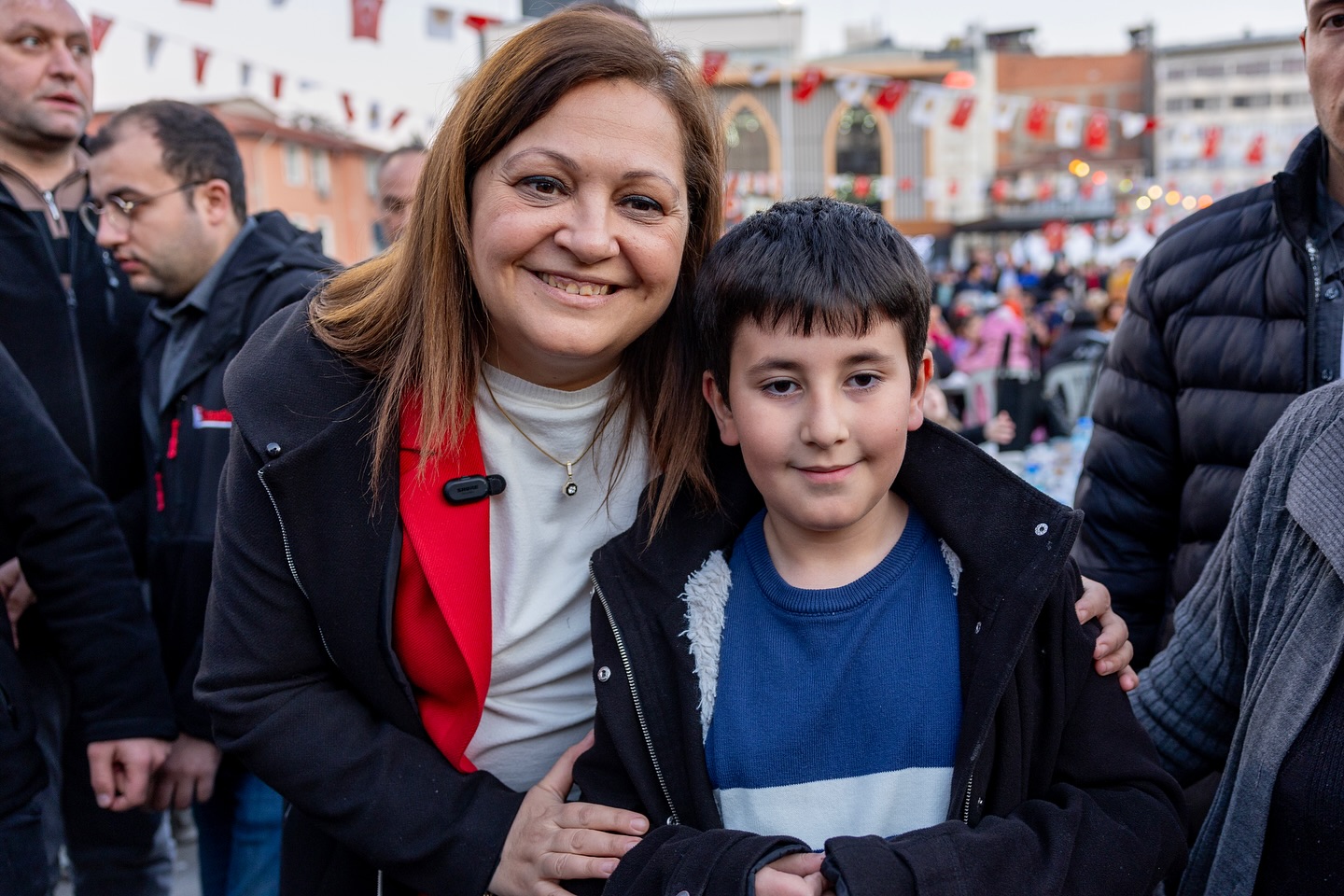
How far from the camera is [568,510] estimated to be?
1730 millimetres

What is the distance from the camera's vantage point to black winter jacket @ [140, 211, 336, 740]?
2650 mm

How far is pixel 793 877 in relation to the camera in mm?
1288

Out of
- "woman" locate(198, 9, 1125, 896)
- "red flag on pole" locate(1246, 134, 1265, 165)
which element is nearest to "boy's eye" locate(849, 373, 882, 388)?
"woman" locate(198, 9, 1125, 896)

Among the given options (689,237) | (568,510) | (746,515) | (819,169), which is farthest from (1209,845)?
(819,169)

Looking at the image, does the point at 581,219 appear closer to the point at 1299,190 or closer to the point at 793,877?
the point at 793,877

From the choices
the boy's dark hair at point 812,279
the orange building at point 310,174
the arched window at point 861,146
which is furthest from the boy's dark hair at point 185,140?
the arched window at point 861,146

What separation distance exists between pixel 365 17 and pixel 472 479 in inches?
330

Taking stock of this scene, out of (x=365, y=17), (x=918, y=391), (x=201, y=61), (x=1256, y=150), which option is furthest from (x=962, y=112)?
(x=918, y=391)

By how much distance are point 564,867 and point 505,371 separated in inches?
30.6

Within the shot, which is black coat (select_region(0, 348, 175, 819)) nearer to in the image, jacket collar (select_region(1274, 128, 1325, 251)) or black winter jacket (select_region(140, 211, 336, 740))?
black winter jacket (select_region(140, 211, 336, 740))

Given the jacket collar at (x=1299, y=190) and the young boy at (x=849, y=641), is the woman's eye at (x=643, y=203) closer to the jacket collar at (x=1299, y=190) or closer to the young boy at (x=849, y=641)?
the young boy at (x=849, y=641)

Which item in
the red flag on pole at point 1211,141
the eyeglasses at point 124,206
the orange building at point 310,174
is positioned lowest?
the eyeglasses at point 124,206

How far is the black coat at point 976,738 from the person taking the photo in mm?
1298

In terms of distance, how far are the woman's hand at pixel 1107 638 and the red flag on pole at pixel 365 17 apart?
880 centimetres
